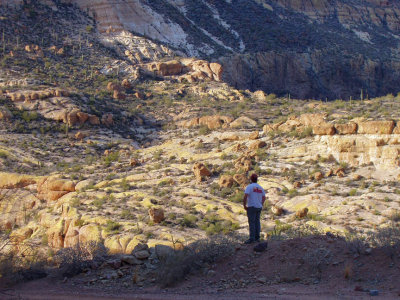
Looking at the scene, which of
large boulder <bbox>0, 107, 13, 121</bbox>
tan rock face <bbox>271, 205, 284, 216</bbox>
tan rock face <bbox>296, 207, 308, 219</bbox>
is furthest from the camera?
large boulder <bbox>0, 107, 13, 121</bbox>

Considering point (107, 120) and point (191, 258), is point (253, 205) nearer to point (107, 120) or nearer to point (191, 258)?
point (191, 258)

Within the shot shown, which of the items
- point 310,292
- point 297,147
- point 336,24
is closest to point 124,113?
point 297,147

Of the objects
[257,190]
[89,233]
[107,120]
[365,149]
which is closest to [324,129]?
[365,149]

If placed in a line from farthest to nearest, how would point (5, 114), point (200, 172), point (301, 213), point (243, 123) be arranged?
point (5, 114), point (243, 123), point (200, 172), point (301, 213)

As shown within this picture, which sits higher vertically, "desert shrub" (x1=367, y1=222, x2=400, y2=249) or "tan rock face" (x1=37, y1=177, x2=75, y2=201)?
"tan rock face" (x1=37, y1=177, x2=75, y2=201)

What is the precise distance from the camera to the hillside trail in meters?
7.55

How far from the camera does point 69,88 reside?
1452 inches

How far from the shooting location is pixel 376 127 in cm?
1955

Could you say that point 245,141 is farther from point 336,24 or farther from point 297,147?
point 336,24

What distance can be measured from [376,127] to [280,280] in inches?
515

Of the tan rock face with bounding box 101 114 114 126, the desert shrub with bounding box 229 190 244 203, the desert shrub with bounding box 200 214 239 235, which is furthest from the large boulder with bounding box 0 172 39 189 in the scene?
the tan rock face with bounding box 101 114 114 126

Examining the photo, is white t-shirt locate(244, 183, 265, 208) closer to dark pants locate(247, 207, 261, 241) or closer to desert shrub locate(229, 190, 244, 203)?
dark pants locate(247, 207, 261, 241)

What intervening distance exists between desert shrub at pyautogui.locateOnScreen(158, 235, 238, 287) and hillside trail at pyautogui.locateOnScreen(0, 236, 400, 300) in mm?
140

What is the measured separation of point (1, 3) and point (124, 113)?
21.9m
